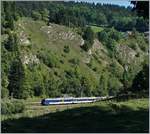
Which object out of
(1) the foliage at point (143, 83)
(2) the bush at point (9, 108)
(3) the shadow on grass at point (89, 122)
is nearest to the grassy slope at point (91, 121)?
(3) the shadow on grass at point (89, 122)

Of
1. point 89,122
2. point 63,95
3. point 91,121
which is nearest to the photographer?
point 89,122

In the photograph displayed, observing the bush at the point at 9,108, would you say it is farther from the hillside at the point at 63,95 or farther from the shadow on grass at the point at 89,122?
the shadow on grass at the point at 89,122

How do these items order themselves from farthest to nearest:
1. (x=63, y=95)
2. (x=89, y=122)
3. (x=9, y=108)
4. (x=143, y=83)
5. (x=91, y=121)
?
(x=63, y=95)
(x=143, y=83)
(x=9, y=108)
(x=91, y=121)
(x=89, y=122)

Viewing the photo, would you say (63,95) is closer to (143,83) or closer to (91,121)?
(143,83)

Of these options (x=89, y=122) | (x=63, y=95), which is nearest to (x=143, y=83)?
(x=89, y=122)

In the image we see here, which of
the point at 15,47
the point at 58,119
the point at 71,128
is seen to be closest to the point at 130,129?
the point at 71,128

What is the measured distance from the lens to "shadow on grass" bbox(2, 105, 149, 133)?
13.8m

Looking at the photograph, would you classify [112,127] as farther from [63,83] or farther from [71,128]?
[63,83]

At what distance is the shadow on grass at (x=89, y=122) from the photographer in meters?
13.8

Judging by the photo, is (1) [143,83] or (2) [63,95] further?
(2) [63,95]

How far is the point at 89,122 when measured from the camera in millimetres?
15008

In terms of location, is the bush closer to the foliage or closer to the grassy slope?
the foliage

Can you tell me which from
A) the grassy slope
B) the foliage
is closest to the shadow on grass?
the grassy slope

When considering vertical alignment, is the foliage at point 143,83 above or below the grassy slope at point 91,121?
above
